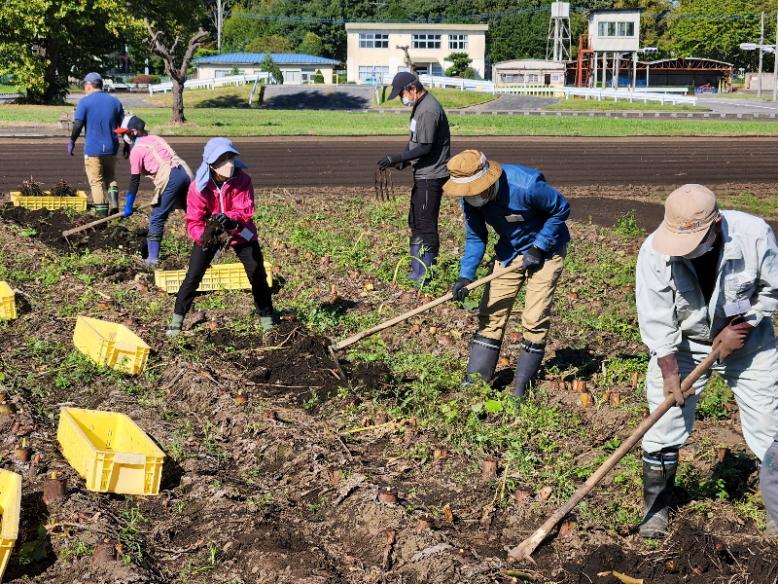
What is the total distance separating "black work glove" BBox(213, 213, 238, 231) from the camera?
8.15 metres

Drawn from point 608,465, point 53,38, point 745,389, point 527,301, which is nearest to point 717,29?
point 53,38

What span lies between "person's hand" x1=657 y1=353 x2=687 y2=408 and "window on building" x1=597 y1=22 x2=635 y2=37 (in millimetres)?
68990

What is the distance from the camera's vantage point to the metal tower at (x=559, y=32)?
80.2 metres

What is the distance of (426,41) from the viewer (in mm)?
87688

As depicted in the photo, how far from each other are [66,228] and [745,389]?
32.5 feet

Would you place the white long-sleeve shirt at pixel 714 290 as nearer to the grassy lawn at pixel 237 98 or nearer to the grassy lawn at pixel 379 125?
the grassy lawn at pixel 379 125

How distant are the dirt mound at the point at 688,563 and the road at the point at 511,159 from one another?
46.3 ft

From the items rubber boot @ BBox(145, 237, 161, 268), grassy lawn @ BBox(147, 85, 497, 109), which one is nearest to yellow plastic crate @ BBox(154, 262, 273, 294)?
rubber boot @ BBox(145, 237, 161, 268)

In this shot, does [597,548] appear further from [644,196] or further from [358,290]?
[644,196]

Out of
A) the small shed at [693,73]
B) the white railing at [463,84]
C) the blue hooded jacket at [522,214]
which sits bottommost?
the blue hooded jacket at [522,214]

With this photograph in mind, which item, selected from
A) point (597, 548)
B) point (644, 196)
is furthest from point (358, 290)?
point (644, 196)

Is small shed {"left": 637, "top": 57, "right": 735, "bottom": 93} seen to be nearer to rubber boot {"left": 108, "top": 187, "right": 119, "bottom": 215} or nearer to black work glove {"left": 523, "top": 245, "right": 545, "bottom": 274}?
rubber boot {"left": 108, "top": 187, "right": 119, "bottom": 215}

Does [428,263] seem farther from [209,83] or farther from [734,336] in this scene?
[209,83]

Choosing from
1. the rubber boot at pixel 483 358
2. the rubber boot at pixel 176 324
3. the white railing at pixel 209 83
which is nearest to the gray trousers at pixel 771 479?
the rubber boot at pixel 483 358
